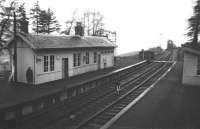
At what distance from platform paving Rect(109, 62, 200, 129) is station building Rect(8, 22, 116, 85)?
9.54m

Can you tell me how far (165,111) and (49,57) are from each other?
40.2 feet

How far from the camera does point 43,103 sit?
15.3 m

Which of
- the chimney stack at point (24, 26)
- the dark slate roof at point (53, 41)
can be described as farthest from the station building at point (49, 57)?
the chimney stack at point (24, 26)

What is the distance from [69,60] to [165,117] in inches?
538

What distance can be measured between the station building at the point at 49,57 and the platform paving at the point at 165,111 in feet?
31.3

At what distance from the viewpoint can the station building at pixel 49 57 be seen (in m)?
19.4

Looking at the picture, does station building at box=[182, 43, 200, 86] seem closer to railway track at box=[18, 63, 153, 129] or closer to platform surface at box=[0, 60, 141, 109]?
railway track at box=[18, 63, 153, 129]

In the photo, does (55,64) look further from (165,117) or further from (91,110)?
(165,117)

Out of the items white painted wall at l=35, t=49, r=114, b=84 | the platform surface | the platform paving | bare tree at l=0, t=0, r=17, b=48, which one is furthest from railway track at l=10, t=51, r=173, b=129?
bare tree at l=0, t=0, r=17, b=48

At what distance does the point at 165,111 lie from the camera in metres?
13.4

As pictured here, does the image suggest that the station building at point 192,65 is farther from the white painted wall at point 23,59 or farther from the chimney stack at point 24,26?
the chimney stack at point 24,26

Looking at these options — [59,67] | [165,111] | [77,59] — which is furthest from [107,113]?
[77,59]

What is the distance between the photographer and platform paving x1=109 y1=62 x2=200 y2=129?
36.6ft

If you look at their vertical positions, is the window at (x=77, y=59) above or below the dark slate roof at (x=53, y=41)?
below
